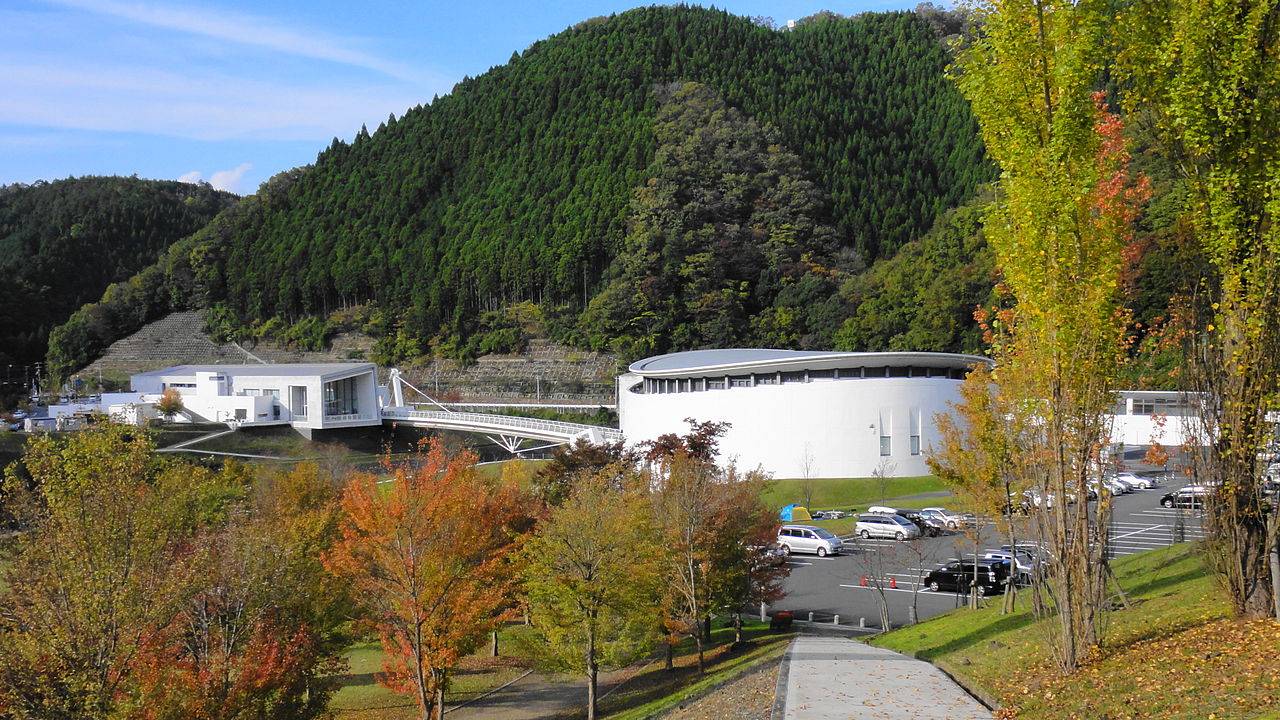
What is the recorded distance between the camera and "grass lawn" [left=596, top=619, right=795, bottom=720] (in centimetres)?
1670

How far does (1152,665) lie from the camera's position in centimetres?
981

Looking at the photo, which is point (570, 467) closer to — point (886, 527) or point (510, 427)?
point (886, 527)

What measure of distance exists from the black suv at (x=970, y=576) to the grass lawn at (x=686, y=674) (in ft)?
15.2

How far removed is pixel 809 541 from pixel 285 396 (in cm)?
4115

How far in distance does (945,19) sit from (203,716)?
12973cm

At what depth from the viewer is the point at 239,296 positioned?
108812 mm

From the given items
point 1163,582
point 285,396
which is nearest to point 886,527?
point 1163,582

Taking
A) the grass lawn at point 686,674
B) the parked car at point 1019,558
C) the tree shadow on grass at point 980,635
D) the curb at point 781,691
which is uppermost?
the curb at point 781,691

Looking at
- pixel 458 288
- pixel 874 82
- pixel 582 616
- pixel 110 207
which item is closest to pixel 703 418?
pixel 582 616

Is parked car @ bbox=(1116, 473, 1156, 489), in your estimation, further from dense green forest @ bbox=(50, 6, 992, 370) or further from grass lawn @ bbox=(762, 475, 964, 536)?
dense green forest @ bbox=(50, 6, 992, 370)

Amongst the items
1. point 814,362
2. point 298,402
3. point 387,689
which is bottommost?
point 387,689

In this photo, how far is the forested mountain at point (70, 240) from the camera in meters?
100

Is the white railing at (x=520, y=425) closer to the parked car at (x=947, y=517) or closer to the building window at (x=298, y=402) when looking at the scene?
the building window at (x=298, y=402)

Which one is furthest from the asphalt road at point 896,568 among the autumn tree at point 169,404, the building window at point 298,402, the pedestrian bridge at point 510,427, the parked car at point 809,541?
the autumn tree at point 169,404
